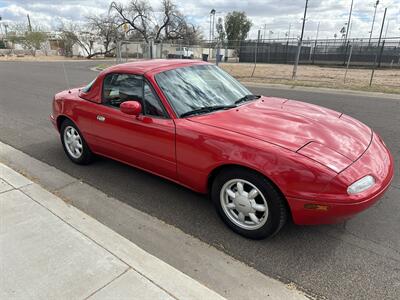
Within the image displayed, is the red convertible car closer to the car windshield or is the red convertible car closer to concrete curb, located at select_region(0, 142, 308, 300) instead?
the car windshield

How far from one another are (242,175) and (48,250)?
169 centimetres

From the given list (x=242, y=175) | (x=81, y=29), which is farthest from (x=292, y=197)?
(x=81, y=29)

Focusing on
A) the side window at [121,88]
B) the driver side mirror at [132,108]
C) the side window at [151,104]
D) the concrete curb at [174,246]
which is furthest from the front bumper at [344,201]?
the side window at [121,88]

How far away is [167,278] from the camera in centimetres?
220

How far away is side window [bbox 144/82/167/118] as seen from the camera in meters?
3.14

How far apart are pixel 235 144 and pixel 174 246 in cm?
103

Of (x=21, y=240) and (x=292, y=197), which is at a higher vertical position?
(x=292, y=197)

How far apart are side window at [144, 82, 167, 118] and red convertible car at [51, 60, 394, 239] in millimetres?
11

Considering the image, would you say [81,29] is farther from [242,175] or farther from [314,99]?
[242,175]

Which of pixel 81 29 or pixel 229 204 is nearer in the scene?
pixel 229 204

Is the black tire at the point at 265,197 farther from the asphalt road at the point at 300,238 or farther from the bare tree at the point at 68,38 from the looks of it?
the bare tree at the point at 68,38

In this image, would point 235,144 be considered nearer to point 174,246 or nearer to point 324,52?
point 174,246

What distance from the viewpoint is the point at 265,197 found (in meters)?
2.52

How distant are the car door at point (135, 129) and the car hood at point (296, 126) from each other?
40 centimetres
